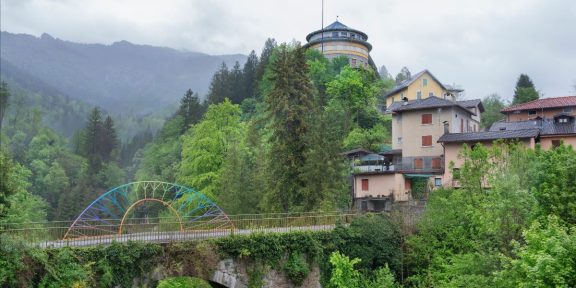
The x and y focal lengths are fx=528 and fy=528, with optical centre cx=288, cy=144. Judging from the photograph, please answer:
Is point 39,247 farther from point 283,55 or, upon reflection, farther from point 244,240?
point 283,55

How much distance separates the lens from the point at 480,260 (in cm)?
2180

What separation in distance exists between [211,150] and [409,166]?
16292 mm

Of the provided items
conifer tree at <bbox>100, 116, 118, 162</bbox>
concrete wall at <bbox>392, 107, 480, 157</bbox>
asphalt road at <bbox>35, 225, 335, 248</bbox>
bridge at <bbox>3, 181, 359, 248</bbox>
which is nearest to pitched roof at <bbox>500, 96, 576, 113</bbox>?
concrete wall at <bbox>392, 107, 480, 157</bbox>

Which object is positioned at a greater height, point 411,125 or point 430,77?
point 430,77

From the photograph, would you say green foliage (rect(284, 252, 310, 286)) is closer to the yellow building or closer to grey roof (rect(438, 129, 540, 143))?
grey roof (rect(438, 129, 540, 143))

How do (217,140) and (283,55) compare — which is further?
(217,140)

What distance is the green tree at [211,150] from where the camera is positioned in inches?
1647

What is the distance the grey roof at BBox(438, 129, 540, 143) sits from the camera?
125ft

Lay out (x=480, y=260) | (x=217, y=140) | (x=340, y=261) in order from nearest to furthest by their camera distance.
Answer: (x=480, y=260) → (x=340, y=261) → (x=217, y=140)

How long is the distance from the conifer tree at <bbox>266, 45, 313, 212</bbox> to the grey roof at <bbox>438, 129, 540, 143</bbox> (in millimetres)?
12887

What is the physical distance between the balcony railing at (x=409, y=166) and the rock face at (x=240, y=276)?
20.4 m

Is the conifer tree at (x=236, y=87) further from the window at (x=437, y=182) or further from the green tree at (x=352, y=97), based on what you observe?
the window at (x=437, y=182)

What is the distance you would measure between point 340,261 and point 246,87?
59877mm

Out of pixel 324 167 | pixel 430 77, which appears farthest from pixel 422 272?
pixel 430 77
